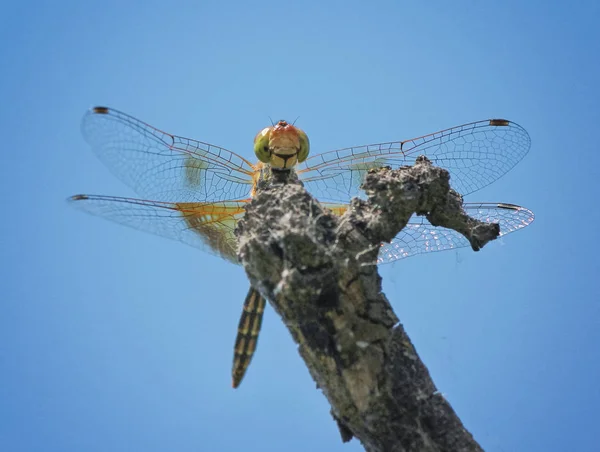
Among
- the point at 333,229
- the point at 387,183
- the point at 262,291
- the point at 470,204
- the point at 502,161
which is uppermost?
the point at 502,161

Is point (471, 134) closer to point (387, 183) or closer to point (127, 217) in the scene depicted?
point (387, 183)

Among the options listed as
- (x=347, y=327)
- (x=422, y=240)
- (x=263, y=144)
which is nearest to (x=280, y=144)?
(x=263, y=144)

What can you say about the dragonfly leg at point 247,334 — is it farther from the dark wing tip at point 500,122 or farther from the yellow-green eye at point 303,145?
the dark wing tip at point 500,122

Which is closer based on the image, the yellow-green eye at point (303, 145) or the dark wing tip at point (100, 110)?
the dark wing tip at point (100, 110)

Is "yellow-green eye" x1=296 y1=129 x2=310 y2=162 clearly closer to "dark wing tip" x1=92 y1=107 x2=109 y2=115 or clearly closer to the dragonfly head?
the dragonfly head

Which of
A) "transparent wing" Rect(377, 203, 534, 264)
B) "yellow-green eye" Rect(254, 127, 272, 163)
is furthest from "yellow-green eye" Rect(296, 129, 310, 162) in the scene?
"transparent wing" Rect(377, 203, 534, 264)

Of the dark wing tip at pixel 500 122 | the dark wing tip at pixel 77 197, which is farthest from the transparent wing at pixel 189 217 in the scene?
the dark wing tip at pixel 500 122

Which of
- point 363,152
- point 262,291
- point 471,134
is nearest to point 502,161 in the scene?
point 471,134
